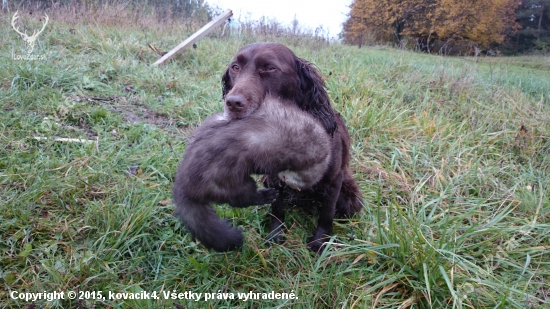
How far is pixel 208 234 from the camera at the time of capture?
1558 millimetres

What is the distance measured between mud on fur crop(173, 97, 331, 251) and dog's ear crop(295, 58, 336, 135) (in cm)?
68

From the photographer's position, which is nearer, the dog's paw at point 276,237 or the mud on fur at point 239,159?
the mud on fur at point 239,159

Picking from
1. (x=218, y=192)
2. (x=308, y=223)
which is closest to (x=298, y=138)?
(x=218, y=192)

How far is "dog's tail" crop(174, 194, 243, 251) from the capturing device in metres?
1.46

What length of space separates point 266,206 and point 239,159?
4.51ft

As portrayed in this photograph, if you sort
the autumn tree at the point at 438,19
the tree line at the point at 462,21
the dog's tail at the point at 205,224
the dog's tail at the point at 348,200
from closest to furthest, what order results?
the dog's tail at the point at 205,224, the dog's tail at the point at 348,200, the autumn tree at the point at 438,19, the tree line at the point at 462,21

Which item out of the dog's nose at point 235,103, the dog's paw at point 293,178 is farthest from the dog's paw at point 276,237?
the dog's nose at point 235,103

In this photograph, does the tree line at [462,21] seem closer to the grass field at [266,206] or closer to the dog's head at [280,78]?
the grass field at [266,206]

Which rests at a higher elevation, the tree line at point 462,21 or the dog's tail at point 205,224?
the tree line at point 462,21

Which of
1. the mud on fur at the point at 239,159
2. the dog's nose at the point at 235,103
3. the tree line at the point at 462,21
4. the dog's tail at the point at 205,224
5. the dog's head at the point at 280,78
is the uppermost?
the tree line at the point at 462,21

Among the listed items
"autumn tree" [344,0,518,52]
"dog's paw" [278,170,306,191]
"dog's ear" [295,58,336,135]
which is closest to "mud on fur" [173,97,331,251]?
"dog's paw" [278,170,306,191]

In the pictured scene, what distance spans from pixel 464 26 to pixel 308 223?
1787 centimetres

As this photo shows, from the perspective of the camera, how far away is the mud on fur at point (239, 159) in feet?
4.18

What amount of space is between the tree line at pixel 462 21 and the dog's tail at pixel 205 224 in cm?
1184
